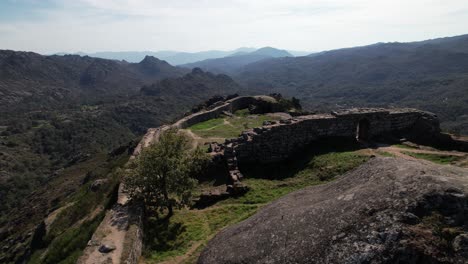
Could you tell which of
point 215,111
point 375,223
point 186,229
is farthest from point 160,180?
point 215,111

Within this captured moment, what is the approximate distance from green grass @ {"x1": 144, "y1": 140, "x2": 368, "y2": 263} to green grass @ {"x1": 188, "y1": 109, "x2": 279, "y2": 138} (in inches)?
589

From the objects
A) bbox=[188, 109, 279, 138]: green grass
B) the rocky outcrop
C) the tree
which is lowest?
bbox=[188, 109, 279, 138]: green grass

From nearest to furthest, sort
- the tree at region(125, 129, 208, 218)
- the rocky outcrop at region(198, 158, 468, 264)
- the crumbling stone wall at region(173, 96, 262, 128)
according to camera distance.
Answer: the rocky outcrop at region(198, 158, 468, 264)
the tree at region(125, 129, 208, 218)
the crumbling stone wall at region(173, 96, 262, 128)

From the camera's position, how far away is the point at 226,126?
44.9 m

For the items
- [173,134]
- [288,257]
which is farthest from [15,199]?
[288,257]

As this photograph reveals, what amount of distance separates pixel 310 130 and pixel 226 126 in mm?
20536

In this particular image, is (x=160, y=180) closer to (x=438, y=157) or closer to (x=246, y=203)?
(x=246, y=203)

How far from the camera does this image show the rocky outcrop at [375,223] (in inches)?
317

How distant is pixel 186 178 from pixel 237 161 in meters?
5.00

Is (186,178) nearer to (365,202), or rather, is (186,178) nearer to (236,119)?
(365,202)

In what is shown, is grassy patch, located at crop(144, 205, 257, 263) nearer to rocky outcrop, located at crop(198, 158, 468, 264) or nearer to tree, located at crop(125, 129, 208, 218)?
tree, located at crop(125, 129, 208, 218)

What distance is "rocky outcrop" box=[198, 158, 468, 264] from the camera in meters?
8.06

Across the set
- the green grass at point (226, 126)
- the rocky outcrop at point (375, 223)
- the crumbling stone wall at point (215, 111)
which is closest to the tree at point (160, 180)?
the rocky outcrop at point (375, 223)

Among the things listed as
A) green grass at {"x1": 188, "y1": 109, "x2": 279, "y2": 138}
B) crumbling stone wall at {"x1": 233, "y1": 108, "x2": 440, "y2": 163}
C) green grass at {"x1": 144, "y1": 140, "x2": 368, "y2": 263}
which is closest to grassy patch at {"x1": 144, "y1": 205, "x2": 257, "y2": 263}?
green grass at {"x1": 144, "y1": 140, "x2": 368, "y2": 263}
